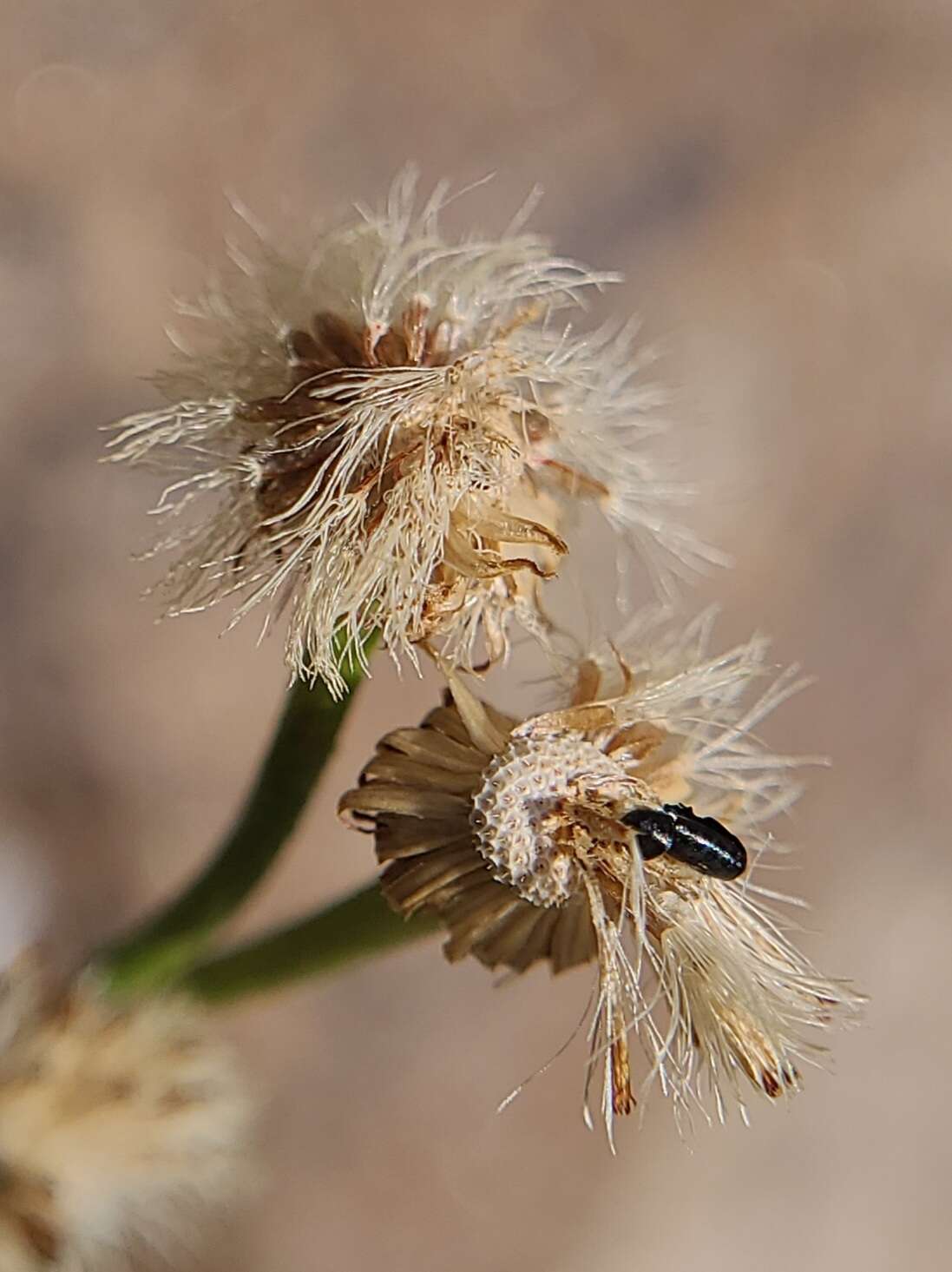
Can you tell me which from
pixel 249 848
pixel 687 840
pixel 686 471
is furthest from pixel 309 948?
pixel 686 471

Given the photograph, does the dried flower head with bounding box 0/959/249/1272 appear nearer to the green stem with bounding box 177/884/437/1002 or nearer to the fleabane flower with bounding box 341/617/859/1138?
the green stem with bounding box 177/884/437/1002

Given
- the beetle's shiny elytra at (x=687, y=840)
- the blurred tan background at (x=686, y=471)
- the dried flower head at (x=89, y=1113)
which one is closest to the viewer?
the beetle's shiny elytra at (x=687, y=840)

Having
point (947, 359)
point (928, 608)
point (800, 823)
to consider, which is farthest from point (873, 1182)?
point (947, 359)

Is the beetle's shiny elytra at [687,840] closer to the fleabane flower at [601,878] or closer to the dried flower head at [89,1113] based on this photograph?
the fleabane flower at [601,878]

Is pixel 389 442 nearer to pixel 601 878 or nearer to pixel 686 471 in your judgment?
pixel 601 878

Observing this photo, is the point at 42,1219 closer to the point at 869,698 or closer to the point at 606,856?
the point at 606,856

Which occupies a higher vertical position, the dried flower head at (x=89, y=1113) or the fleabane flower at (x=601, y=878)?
the fleabane flower at (x=601, y=878)

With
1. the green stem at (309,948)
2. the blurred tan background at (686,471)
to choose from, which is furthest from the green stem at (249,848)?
the blurred tan background at (686,471)

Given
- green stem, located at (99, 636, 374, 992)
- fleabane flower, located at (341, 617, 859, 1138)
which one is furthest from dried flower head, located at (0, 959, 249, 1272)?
fleabane flower, located at (341, 617, 859, 1138)
